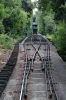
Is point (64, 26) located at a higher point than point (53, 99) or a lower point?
higher

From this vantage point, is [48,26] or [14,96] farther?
[48,26]

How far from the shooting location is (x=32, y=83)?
13992 mm

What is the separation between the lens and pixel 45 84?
542 inches

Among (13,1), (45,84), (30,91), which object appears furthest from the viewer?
(13,1)

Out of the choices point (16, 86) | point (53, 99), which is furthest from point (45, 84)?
point (53, 99)

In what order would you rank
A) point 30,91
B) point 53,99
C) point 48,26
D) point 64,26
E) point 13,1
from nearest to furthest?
1. point 53,99
2. point 30,91
3. point 64,26
4. point 13,1
5. point 48,26

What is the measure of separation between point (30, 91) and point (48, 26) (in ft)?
177

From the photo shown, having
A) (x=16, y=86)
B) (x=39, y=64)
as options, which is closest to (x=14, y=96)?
(x=16, y=86)

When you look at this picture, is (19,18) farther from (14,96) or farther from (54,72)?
(14,96)

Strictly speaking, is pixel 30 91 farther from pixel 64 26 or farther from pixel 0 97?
pixel 64 26

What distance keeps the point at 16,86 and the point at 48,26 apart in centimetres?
5313

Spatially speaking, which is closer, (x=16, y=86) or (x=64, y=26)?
(x=16, y=86)

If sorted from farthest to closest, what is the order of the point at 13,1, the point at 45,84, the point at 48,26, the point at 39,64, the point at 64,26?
the point at 48,26
the point at 13,1
the point at 64,26
the point at 39,64
the point at 45,84

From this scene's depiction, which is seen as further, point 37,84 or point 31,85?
point 37,84
